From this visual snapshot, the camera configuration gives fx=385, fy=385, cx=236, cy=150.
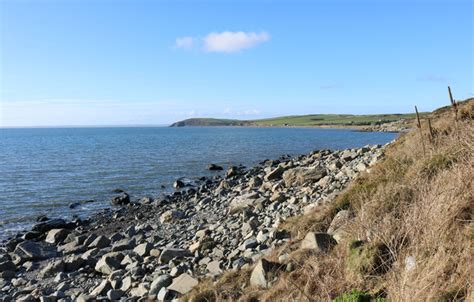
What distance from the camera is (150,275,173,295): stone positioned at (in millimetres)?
8906

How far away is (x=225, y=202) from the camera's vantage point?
19922 millimetres

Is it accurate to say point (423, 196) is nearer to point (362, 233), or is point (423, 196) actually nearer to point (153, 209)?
point (362, 233)

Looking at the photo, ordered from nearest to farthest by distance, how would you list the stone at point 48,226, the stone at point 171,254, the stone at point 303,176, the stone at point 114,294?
the stone at point 114,294, the stone at point 171,254, the stone at point 48,226, the stone at point 303,176

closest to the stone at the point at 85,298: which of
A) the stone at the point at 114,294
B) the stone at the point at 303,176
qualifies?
the stone at the point at 114,294

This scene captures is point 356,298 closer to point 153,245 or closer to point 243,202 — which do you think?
point 153,245

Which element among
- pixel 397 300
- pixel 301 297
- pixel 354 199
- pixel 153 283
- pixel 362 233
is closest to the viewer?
pixel 397 300

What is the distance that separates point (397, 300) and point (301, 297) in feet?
5.61

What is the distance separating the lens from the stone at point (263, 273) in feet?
24.0

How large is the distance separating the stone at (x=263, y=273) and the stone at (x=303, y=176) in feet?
36.1

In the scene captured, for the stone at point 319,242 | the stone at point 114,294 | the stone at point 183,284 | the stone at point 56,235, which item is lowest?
the stone at point 56,235

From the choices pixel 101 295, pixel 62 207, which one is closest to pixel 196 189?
pixel 62 207

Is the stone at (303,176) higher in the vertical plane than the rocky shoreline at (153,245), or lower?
higher

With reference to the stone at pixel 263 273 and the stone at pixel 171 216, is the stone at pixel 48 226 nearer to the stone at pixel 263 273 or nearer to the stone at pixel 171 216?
the stone at pixel 171 216

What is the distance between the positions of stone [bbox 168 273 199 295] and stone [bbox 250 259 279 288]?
151 cm
